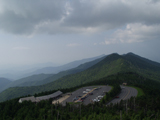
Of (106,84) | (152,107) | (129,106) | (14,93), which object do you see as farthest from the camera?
(14,93)

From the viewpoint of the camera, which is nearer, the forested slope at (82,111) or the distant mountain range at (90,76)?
the forested slope at (82,111)

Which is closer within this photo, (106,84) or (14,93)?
(106,84)

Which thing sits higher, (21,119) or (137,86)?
(21,119)

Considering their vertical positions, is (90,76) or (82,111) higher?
(82,111)

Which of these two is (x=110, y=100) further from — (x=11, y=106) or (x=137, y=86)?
(x=11, y=106)

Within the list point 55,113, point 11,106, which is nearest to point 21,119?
point 55,113

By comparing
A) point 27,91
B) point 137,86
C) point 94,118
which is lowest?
point 27,91

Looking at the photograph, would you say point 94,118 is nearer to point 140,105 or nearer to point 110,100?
point 140,105

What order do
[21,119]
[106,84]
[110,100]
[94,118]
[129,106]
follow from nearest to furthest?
[94,118], [21,119], [129,106], [110,100], [106,84]

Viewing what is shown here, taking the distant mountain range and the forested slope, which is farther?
the distant mountain range

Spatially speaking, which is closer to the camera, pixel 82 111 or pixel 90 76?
pixel 82 111
